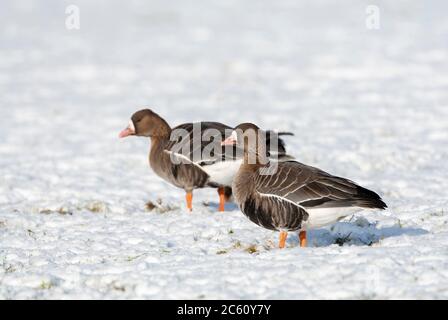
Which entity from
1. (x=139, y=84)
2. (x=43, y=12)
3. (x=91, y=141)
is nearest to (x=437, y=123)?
(x=91, y=141)

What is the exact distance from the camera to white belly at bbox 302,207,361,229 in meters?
9.04

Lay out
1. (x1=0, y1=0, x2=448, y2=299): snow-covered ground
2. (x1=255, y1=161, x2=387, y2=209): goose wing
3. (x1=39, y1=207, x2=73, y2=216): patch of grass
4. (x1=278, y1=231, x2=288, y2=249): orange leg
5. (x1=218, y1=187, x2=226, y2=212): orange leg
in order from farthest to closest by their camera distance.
Result: 1. (x1=39, y1=207, x2=73, y2=216): patch of grass
2. (x1=218, y1=187, x2=226, y2=212): orange leg
3. (x1=278, y1=231, x2=288, y2=249): orange leg
4. (x1=255, y1=161, x2=387, y2=209): goose wing
5. (x1=0, y1=0, x2=448, y2=299): snow-covered ground

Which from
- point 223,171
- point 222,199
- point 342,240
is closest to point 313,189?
point 342,240

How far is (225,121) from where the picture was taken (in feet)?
71.0

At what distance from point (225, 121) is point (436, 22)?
1730 centimetres

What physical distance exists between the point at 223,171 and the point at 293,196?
3.33m

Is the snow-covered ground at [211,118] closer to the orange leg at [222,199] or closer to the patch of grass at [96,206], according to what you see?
the patch of grass at [96,206]

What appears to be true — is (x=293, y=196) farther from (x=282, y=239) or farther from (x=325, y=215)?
(x=282, y=239)

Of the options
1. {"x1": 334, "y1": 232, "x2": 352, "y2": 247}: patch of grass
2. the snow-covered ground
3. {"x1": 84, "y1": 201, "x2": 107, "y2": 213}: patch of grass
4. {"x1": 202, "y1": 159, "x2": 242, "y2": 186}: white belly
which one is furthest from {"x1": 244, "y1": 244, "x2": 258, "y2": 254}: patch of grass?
{"x1": 84, "y1": 201, "x2": 107, "y2": 213}: patch of grass

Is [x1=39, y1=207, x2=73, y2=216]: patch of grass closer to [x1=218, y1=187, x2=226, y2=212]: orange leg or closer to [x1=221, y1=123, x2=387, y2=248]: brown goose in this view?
[x1=218, y1=187, x2=226, y2=212]: orange leg

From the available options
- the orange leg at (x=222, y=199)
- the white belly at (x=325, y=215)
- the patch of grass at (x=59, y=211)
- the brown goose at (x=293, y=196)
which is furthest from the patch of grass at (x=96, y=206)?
the white belly at (x=325, y=215)

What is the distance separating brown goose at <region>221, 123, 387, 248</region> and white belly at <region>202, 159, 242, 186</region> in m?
2.10

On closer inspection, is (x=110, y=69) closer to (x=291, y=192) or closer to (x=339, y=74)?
(x=339, y=74)

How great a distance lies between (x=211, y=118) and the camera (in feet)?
72.6
